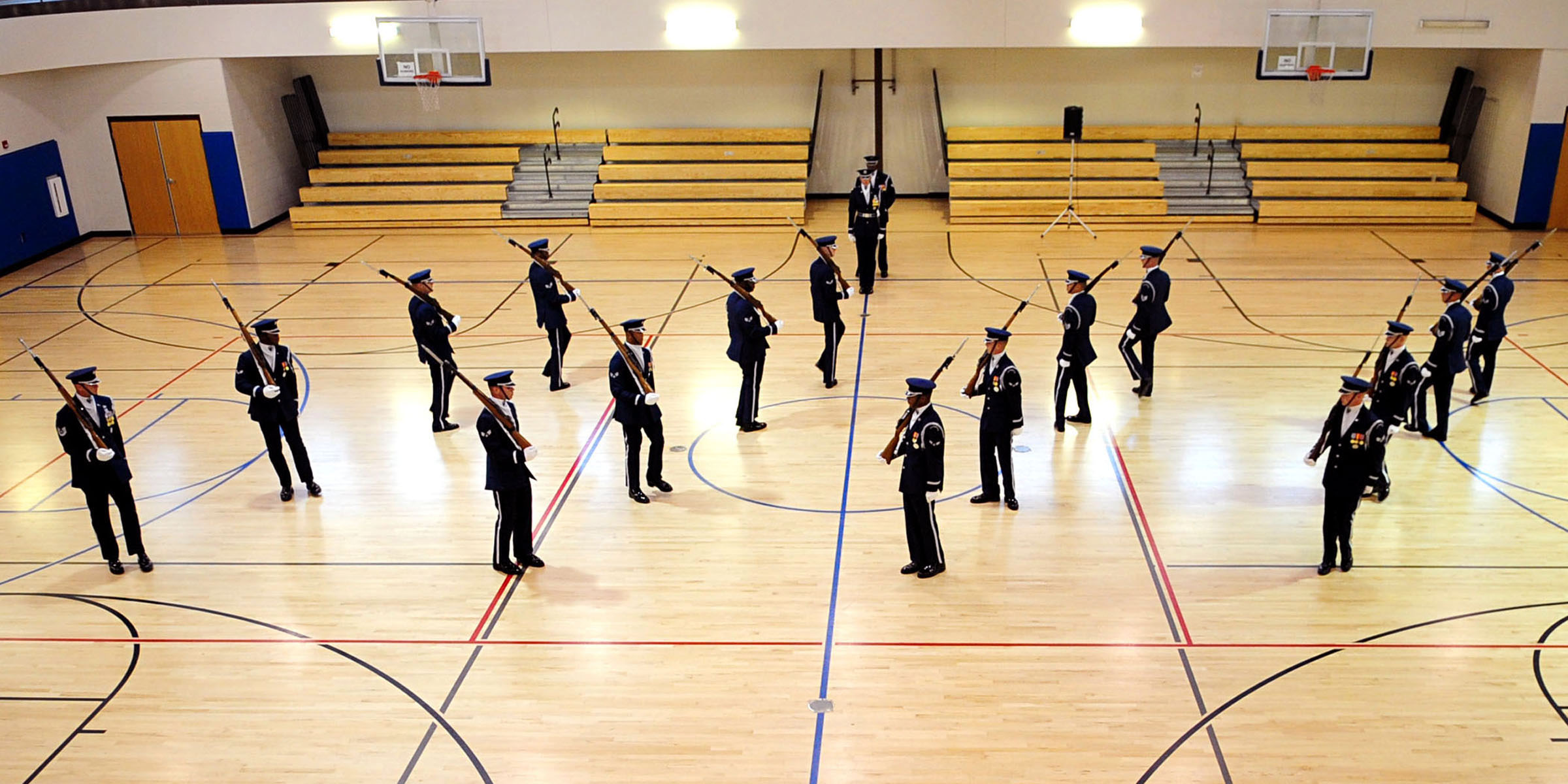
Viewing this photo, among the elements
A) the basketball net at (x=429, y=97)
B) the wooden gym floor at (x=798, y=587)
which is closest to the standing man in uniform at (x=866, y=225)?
the wooden gym floor at (x=798, y=587)

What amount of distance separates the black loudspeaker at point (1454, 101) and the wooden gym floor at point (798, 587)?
7.15 m

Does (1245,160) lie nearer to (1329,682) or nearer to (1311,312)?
(1311,312)

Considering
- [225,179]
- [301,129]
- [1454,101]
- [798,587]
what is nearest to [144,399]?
[798,587]

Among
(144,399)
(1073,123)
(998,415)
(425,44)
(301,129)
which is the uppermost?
(425,44)

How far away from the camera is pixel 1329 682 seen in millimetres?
7504

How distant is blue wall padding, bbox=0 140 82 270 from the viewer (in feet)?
62.7

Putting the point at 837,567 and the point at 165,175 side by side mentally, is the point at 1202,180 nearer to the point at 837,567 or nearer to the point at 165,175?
the point at 837,567

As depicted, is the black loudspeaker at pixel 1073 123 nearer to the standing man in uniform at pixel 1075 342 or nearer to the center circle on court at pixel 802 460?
the standing man in uniform at pixel 1075 342

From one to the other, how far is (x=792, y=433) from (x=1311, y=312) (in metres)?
7.94

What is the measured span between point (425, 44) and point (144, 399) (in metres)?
8.87

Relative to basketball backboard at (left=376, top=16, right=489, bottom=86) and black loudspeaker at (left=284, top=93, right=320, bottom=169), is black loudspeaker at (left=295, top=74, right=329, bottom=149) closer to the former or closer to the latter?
black loudspeaker at (left=284, top=93, right=320, bottom=169)

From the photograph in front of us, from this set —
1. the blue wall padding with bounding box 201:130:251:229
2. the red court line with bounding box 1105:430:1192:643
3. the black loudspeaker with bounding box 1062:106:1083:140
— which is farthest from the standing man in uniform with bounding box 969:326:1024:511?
the blue wall padding with bounding box 201:130:251:229

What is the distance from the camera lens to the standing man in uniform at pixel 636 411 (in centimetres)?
988

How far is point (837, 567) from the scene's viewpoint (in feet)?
29.8
